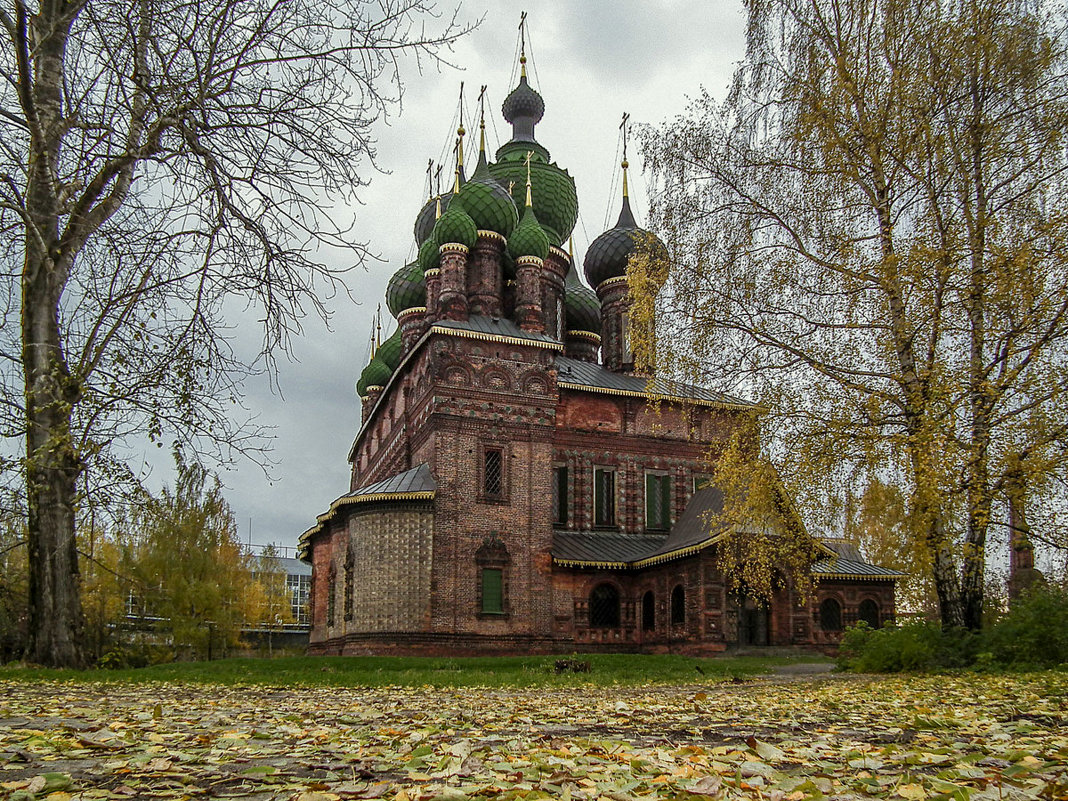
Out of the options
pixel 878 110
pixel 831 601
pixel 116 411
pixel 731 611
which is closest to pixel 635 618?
pixel 731 611

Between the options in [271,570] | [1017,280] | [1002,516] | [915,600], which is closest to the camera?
[1017,280]

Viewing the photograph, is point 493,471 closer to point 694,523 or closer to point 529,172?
point 694,523

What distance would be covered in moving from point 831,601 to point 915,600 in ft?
37.3

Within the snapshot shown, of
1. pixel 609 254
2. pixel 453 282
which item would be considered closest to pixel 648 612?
pixel 453 282

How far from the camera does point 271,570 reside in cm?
4397

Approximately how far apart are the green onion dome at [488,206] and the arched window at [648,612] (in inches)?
456

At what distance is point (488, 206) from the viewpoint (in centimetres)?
2669

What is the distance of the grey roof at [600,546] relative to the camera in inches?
917

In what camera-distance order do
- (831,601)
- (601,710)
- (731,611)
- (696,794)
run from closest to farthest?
(696,794) < (601,710) < (731,611) < (831,601)

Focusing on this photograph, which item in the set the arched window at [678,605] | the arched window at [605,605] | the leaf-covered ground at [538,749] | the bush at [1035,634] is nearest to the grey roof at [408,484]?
the arched window at [605,605]

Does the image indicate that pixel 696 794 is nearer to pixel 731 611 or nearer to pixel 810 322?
pixel 810 322

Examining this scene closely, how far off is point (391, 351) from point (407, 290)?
12.0 feet

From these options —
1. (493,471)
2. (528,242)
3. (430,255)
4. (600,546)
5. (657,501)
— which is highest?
(528,242)

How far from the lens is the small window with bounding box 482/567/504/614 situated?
22156 millimetres
